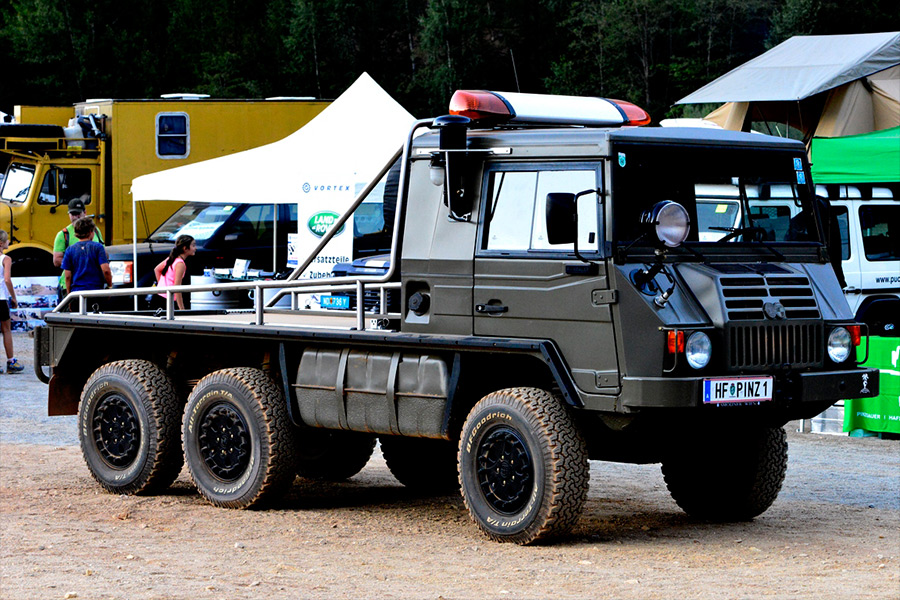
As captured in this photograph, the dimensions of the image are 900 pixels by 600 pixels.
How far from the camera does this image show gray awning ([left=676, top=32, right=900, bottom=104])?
60.8 feet

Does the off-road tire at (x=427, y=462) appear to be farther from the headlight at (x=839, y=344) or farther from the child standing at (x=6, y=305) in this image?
the child standing at (x=6, y=305)

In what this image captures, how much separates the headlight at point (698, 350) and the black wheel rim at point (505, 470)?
1.06 meters

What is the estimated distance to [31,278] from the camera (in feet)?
75.7

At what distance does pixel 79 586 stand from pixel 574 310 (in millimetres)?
2905

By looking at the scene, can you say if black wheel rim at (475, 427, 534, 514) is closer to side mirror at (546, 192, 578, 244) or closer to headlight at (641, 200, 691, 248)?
side mirror at (546, 192, 578, 244)

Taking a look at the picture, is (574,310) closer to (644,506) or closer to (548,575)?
(548,575)

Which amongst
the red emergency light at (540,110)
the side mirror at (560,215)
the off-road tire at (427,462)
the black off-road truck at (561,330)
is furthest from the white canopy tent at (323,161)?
the side mirror at (560,215)

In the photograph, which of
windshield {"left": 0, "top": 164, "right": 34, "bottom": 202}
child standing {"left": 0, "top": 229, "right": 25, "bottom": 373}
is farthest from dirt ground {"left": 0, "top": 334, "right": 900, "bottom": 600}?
windshield {"left": 0, "top": 164, "right": 34, "bottom": 202}

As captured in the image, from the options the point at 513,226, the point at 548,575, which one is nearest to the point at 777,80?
the point at 513,226

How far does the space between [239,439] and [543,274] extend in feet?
8.99

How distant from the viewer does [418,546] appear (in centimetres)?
796

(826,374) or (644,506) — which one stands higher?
(826,374)

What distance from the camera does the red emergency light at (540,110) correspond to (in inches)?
329

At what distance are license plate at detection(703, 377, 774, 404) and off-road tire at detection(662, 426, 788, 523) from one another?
3.21ft
